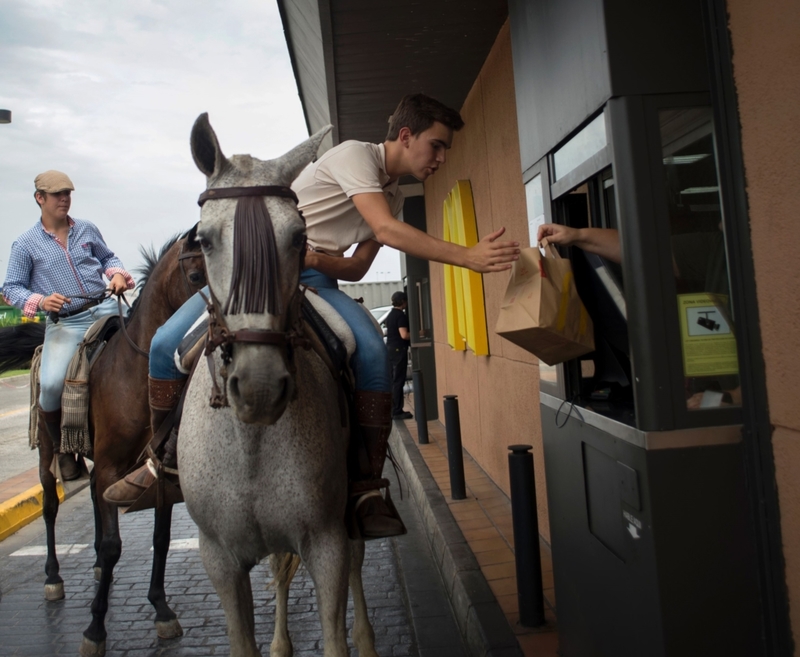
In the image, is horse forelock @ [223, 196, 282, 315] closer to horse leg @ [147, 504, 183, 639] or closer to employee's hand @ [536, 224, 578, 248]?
employee's hand @ [536, 224, 578, 248]

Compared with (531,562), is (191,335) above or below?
above

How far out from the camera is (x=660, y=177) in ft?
7.89

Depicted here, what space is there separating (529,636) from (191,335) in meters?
2.25

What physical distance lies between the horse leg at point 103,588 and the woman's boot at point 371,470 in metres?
2.02

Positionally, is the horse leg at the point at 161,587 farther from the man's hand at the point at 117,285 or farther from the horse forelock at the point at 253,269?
the horse forelock at the point at 253,269

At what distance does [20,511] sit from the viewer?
7594 mm

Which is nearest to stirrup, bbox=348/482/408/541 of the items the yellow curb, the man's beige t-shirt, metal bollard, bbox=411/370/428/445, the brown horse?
the man's beige t-shirt

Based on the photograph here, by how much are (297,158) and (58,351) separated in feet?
10.8

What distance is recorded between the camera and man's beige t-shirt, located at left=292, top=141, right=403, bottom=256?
3.37 m

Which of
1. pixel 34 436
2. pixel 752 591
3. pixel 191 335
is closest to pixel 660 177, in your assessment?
pixel 752 591

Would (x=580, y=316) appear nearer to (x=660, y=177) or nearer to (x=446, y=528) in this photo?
(x=660, y=177)

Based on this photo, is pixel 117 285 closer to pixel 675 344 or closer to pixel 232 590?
pixel 232 590

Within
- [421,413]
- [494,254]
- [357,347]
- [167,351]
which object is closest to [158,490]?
[167,351]

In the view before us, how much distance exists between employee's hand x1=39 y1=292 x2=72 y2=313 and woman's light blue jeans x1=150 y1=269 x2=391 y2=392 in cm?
205
